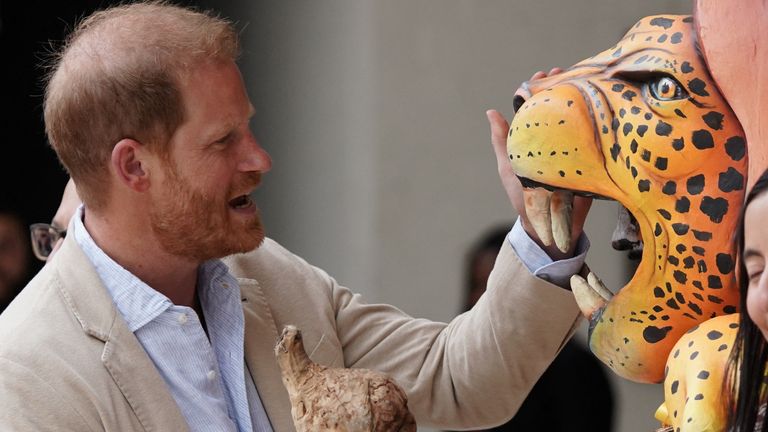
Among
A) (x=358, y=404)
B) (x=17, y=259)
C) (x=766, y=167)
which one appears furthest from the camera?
(x=17, y=259)

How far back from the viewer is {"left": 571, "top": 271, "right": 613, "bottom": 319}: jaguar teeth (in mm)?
1402

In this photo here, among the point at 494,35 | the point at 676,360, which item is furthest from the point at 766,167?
the point at 494,35

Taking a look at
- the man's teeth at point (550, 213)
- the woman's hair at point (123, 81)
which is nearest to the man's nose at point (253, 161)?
the woman's hair at point (123, 81)

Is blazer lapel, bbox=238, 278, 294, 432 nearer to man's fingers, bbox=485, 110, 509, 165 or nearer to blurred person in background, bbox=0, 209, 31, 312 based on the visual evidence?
man's fingers, bbox=485, 110, 509, 165

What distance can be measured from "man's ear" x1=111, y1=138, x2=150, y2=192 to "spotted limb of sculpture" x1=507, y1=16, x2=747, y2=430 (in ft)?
2.30

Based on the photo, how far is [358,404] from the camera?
1.34 meters

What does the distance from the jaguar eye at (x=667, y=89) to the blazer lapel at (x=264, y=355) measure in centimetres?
86

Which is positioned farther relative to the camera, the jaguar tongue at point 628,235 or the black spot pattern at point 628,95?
the jaguar tongue at point 628,235

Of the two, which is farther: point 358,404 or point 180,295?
point 180,295

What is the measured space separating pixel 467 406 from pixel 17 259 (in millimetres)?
1942

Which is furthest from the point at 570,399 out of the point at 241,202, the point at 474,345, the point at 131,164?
the point at 131,164

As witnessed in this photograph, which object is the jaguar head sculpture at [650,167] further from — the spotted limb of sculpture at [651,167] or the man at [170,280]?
the man at [170,280]

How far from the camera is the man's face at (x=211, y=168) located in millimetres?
1835

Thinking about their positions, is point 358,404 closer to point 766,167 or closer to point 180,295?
point 766,167
